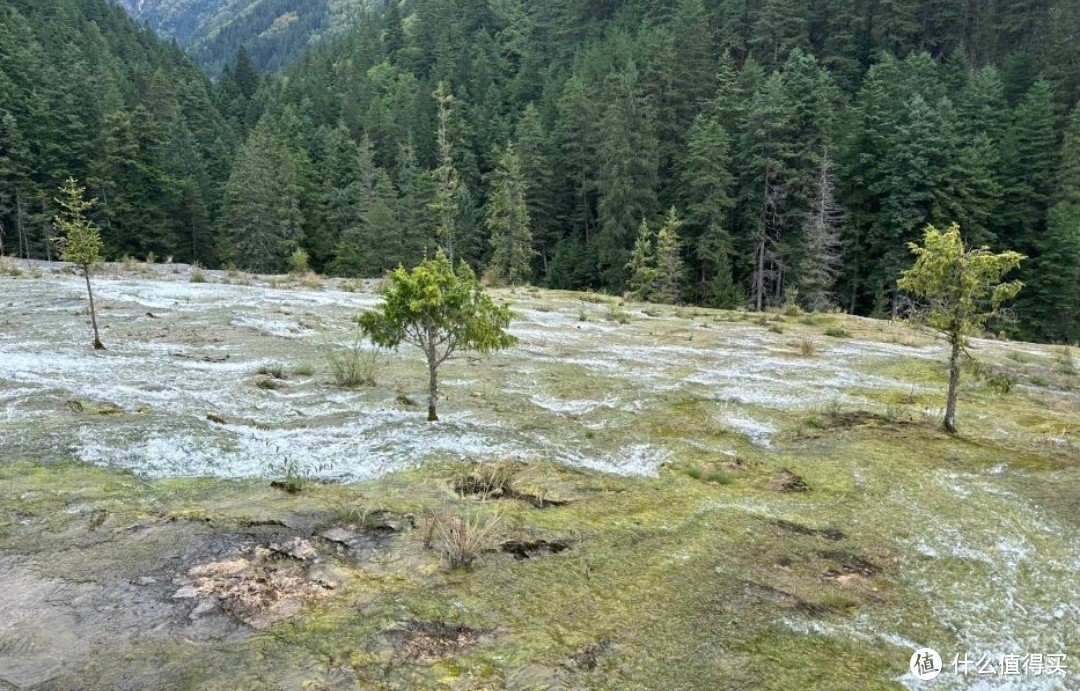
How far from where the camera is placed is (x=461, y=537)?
514 cm

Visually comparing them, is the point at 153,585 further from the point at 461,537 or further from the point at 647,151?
the point at 647,151

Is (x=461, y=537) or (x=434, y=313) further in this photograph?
(x=434, y=313)

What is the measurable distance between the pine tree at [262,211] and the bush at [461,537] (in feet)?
208

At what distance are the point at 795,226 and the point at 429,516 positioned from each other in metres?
51.3

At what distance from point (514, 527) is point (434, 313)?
12.0 ft

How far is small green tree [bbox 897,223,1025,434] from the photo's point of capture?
9.12 metres

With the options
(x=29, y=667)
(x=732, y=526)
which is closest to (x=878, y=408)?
(x=732, y=526)

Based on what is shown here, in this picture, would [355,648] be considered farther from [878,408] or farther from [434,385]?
[878,408]

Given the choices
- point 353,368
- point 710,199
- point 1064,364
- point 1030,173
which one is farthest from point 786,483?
point 1030,173

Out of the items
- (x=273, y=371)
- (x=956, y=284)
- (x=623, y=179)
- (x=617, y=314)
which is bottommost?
(x=273, y=371)

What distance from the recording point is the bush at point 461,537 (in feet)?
16.6

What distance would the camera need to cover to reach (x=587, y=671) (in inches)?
157

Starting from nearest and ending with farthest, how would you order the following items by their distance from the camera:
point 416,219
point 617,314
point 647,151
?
point 617,314, point 647,151, point 416,219

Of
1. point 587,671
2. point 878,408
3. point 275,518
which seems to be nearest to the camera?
point 587,671
